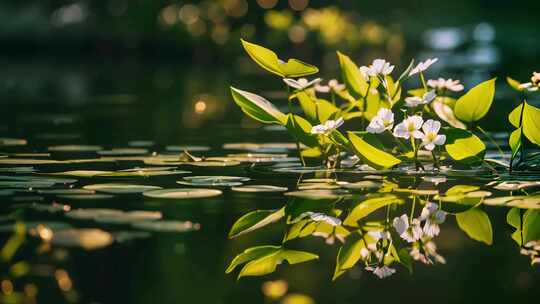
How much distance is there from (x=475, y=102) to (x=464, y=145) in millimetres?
173

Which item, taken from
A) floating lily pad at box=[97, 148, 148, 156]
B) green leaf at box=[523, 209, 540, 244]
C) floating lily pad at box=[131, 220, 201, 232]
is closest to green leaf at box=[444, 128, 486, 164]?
green leaf at box=[523, 209, 540, 244]

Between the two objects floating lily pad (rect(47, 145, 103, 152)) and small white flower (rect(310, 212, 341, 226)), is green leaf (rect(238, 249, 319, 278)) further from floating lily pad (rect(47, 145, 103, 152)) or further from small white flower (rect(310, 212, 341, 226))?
floating lily pad (rect(47, 145, 103, 152))

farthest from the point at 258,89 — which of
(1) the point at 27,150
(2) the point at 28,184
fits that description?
(2) the point at 28,184

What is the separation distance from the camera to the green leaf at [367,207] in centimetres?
244

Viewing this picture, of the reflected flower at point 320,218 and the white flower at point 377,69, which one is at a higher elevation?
the white flower at point 377,69

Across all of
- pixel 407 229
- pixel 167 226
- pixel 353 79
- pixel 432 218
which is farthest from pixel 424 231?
pixel 353 79

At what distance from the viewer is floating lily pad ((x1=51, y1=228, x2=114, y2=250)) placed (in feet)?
6.81

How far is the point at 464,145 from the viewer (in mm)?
3170

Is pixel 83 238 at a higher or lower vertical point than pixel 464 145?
lower

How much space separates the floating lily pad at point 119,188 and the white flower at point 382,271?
1.00m

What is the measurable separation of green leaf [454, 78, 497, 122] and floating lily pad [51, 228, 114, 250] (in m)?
1.45

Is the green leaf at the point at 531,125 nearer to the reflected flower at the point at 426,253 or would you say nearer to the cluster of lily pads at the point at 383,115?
the cluster of lily pads at the point at 383,115

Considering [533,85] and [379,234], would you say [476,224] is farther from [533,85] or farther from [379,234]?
[533,85]

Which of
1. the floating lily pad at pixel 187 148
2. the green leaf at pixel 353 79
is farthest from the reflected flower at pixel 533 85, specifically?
the floating lily pad at pixel 187 148
